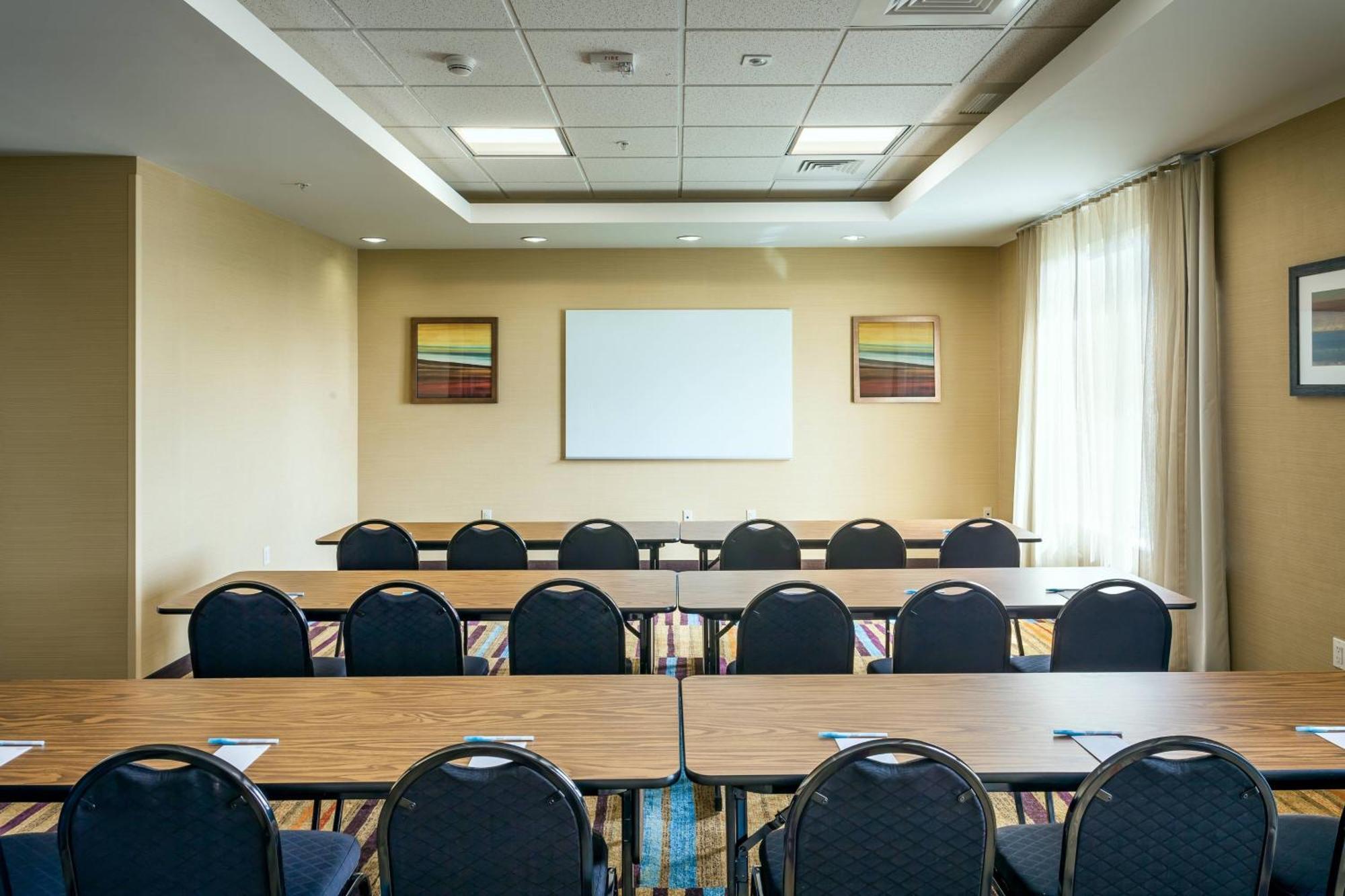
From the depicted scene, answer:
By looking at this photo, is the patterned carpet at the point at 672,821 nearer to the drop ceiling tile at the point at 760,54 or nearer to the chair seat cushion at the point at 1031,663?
the chair seat cushion at the point at 1031,663

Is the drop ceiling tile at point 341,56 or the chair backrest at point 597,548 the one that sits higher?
the drop ceiling tile at point 341,56

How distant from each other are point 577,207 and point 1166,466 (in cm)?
451

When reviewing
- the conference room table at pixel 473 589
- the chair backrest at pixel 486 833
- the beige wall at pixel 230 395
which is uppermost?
the beige wall at pixel 230 395

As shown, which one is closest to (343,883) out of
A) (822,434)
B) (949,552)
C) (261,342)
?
(949,552)

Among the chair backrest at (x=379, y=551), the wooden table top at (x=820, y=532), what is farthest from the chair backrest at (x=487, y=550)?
the wooden table top at (x=820, y=532)

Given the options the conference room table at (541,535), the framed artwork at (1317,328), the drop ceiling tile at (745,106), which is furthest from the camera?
the conference room table at (541,535)

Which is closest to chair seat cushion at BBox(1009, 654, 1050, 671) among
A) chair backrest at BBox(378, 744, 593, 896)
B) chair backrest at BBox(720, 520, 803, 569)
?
chair backrest at BBox(720, 520, 803, 569)

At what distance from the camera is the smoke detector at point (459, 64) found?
163 inches

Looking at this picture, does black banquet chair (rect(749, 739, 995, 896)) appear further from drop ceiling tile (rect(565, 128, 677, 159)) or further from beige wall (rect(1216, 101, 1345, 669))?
drop ceiling tile (rect(565, 128, 677, 159))

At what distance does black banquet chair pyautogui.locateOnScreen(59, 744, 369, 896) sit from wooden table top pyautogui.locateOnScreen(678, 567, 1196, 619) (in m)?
1.96

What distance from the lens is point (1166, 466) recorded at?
505cm

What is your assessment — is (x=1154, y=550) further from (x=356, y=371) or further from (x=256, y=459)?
(x=356, y=371)

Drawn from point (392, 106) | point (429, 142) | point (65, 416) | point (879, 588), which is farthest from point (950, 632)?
point (65, 416)

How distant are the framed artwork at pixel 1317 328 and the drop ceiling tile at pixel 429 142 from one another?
184 inches
